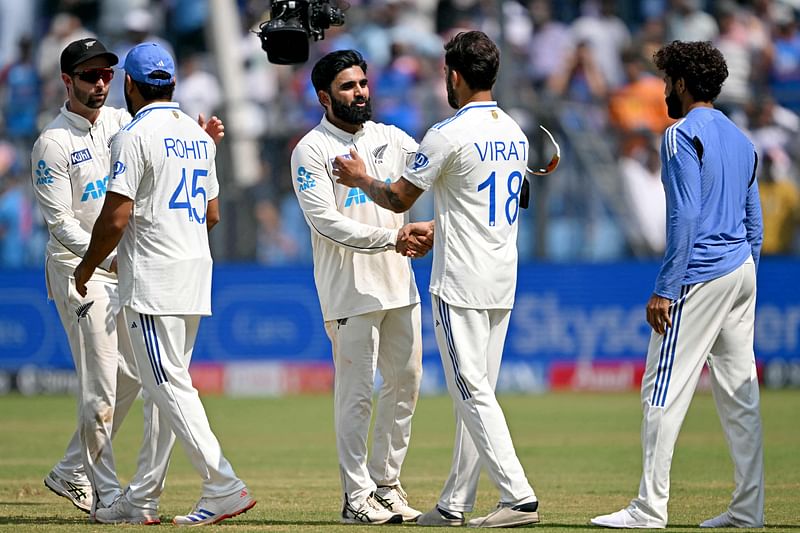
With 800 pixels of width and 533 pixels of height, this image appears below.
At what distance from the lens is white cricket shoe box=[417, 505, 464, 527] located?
25.1ft

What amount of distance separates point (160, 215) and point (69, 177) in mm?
1339

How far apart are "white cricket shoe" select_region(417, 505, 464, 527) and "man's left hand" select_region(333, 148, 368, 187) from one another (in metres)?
1.91

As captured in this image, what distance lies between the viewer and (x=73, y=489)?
8898 mm

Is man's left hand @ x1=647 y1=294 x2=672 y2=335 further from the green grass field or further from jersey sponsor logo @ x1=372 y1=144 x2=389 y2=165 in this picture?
jersey sponsor logo @ x1=372 y1=144 x2=389 y2=165

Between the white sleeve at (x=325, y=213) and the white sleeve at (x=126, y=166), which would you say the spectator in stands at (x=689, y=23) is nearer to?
the white sleeve at (x=325, y=213)

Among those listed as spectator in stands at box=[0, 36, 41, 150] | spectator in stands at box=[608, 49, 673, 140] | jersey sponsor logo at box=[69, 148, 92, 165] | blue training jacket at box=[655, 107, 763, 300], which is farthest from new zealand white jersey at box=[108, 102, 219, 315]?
spectator in stands at box=[0, 36, 41, 150]

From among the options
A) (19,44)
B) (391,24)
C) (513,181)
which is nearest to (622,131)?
(391,24)

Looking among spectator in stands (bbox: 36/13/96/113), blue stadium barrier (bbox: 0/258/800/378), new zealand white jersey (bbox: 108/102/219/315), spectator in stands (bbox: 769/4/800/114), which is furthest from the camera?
spectator in stands (bbox: 36/13/96/113)

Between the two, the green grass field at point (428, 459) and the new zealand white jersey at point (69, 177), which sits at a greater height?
the new zealand white jersey at point (69, 177)

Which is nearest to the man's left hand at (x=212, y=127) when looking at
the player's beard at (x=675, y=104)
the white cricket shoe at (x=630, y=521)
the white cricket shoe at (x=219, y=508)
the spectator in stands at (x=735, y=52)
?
the white cricket shoe at (x=219, y=508)

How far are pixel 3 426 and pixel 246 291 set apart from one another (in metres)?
5.31

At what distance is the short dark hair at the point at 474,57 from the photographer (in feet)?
24.5

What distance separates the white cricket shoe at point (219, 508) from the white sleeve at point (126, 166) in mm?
1744

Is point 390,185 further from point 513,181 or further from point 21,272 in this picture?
point 21,272
